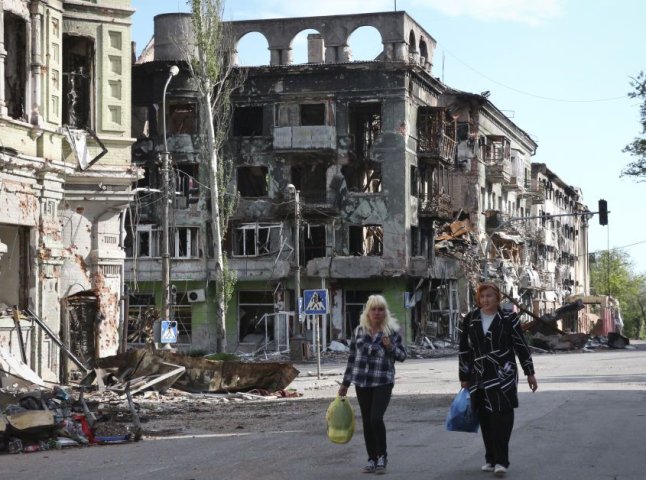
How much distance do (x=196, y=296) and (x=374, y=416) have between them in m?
47.9

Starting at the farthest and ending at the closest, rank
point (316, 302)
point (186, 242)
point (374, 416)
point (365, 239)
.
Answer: point (365, 239), point (186, 242), point (316, 302), point (374, 416)

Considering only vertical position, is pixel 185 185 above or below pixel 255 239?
above

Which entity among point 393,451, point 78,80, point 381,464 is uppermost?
point 78,80

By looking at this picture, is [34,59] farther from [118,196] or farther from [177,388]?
[177,388]

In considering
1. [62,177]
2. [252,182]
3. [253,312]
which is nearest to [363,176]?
[252,182]

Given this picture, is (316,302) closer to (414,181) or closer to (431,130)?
(414,181)

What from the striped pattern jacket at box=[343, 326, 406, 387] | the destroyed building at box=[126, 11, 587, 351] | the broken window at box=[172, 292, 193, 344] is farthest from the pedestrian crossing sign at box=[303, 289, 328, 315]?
the broken window at box=[172, 292, 193, 344]

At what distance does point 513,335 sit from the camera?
1080 cm

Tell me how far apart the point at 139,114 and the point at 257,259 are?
9573mm

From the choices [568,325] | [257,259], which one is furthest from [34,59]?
[568,325]

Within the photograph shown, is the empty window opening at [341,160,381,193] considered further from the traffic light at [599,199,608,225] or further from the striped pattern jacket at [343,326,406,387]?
the striped pattern jacket at [343,326,406,387]

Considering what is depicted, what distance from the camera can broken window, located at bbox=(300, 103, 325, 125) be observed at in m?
59.6

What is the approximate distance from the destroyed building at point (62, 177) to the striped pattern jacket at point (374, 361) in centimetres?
A: 1149

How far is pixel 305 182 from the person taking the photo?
2338 inches
